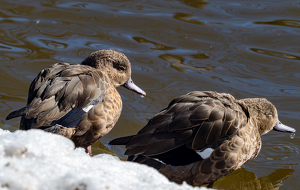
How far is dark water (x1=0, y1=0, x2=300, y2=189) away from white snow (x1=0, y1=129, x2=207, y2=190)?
6.78 ft

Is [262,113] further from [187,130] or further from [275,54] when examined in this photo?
[275,54]

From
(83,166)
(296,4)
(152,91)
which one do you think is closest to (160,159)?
(83,166)

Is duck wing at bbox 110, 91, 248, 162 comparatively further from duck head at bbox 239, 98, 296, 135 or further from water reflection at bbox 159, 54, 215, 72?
water reflection at bbox 159, 54, 215, 72

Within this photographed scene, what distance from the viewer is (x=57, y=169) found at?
2.39 m

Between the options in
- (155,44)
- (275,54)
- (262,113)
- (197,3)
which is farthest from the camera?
(197,3)

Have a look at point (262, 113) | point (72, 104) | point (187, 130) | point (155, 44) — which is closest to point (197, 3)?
point (155, 44)

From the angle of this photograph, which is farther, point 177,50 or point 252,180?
point 177,50

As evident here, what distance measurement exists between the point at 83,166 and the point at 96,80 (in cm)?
208

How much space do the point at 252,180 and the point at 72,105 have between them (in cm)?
222

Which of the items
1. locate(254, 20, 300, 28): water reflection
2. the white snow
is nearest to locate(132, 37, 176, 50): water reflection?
locate(254, 20, 300, 28): water reflection

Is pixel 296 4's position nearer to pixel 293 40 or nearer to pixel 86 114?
pixel 293 40

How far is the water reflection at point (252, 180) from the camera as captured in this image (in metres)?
4.38

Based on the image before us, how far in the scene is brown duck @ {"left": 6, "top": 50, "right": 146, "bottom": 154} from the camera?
406 centimetres

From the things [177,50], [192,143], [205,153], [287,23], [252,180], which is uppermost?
[287,23]
